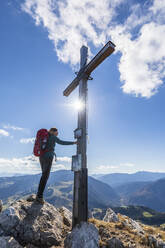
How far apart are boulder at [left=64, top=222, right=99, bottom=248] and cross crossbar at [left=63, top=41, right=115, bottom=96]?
5.85 metres

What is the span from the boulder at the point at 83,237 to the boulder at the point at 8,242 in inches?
56.0

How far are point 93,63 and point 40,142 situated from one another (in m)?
3.93

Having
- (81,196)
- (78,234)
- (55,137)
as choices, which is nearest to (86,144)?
(55,137)

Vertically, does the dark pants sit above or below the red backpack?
below

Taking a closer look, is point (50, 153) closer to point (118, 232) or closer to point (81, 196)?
point (81, 196)

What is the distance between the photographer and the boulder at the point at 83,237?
4.53m

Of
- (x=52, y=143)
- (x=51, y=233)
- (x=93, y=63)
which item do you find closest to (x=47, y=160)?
(x=52, y=143)

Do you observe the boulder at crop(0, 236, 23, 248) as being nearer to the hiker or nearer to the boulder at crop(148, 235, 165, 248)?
the hiker

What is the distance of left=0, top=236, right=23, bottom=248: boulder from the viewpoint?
160 inches

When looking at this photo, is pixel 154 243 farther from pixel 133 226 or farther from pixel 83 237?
pixel 83 237

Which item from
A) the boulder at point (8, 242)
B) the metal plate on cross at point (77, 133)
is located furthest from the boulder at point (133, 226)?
the boulder at point (8, 242)

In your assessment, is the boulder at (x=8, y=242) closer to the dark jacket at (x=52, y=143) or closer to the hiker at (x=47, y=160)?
the hiker at (x=47, y=160)

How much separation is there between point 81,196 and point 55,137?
2446mm

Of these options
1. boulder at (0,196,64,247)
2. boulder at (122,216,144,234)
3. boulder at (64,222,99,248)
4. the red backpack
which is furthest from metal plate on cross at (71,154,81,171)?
boulder at (122,216,144,234)
